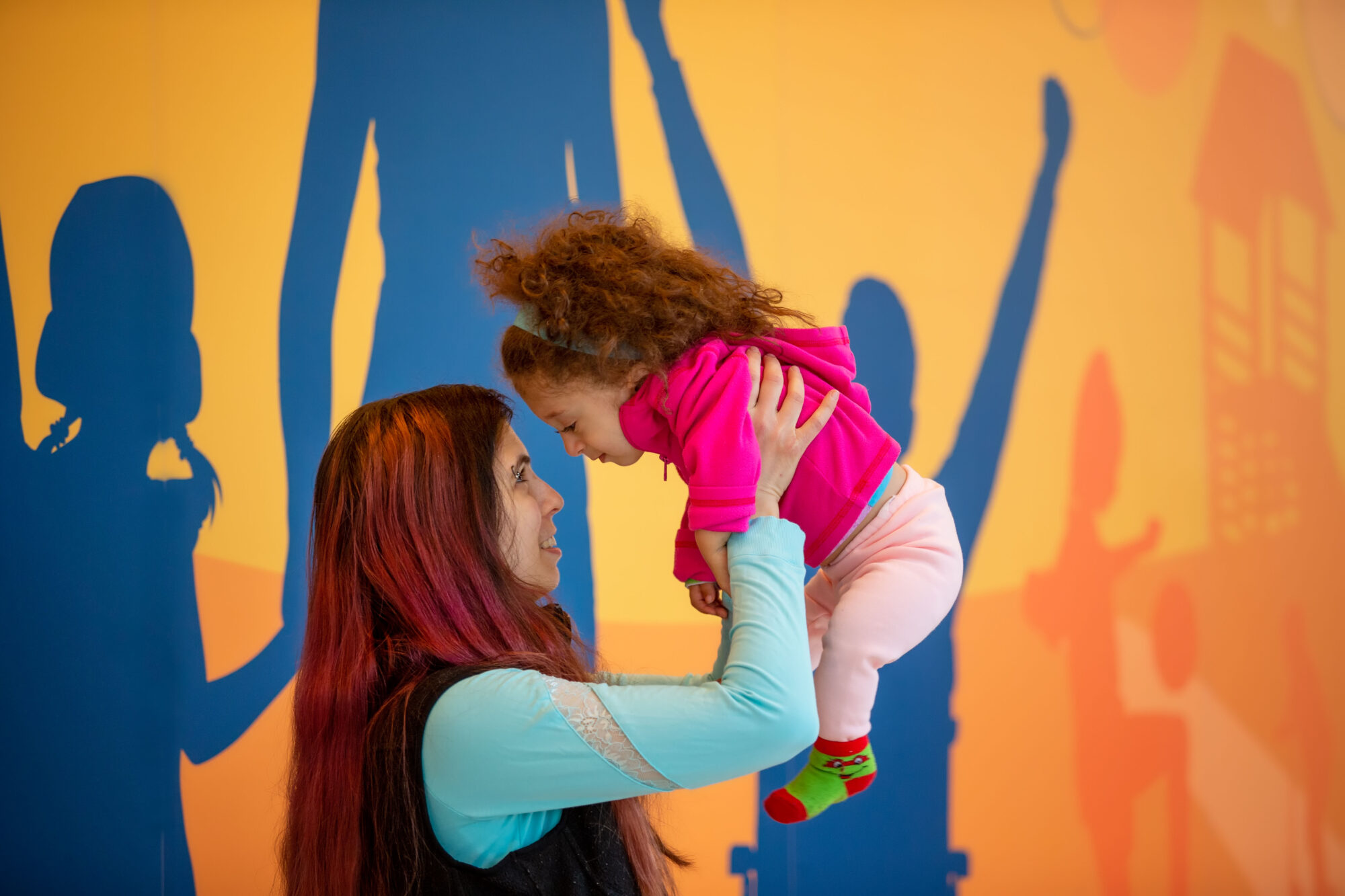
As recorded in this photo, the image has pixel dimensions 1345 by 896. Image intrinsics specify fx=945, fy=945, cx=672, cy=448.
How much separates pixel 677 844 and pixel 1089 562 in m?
1.37

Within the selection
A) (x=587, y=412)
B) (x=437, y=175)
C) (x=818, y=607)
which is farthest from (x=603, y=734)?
(x=437, y=175)

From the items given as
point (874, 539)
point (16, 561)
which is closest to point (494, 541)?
point (874, 539)

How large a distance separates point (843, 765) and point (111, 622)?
2077 millimetres

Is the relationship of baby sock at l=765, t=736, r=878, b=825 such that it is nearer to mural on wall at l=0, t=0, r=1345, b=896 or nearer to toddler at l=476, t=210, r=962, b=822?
toddler at l=476, t=210, r=962, b=822

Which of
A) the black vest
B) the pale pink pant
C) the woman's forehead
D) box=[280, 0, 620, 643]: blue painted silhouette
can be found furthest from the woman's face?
box=[280, 0, 620, 643]: blue painted silhouette

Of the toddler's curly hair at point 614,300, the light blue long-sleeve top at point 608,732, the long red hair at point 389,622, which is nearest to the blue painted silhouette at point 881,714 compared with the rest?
the toddler's curly hair at point 614,300

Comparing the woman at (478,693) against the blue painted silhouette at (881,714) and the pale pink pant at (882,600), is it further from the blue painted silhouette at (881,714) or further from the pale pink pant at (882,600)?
the blue painted silhouette at (881,714)

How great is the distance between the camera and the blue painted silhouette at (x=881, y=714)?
2562 mm

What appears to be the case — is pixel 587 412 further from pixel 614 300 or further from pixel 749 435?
pixel 749 435

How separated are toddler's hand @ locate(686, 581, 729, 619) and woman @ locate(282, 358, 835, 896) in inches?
2.5

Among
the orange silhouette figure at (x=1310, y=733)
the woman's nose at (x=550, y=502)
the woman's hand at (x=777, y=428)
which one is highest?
the woman's hand at (x=777, y=428)

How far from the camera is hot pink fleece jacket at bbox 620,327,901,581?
1115 mm

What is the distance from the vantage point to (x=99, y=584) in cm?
247

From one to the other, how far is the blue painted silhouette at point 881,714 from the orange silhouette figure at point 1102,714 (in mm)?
285
